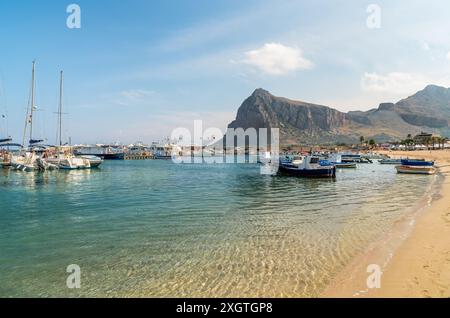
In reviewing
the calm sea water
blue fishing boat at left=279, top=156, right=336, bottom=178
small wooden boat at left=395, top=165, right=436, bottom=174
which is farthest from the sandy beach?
small wooden boat at left=395, top=165, right=436, bottom=174

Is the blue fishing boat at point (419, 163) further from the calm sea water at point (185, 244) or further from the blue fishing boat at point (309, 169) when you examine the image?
the calm sea water at point (185, 244)

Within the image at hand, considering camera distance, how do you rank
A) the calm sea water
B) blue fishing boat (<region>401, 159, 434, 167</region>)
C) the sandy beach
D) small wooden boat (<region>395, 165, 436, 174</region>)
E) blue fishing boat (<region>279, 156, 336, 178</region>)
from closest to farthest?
the sandy beach
the calm sea water
blue fishing boat (<region>279, 156, 336, 178</region>)
small wooden boat (<region>395, 165, 436, 174</region>)
blue fishing boat (<region>401, 159, 434, 167</region>)

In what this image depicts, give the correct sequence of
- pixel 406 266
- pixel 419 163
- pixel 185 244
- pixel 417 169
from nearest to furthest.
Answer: pixel 406 266
pixel 185 244
pixel 417 169
pixel 419 163

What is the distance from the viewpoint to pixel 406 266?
1115 centimetres

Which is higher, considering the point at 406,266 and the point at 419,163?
the point at 419,163

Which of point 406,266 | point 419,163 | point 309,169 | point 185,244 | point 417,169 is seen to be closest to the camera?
point 406,266

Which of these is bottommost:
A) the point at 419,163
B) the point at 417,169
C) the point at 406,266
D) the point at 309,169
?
the point at 406,266

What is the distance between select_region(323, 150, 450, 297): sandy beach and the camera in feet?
30.2

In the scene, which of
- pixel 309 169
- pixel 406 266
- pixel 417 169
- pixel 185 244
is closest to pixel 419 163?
pixel 417 169

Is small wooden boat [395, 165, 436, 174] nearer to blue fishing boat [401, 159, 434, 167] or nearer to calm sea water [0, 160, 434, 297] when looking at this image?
blue fishing boat [401, 159, 434, 167]

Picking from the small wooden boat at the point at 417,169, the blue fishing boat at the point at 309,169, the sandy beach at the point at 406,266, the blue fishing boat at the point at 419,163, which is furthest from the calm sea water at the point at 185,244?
the blue fishing boat at the point at 419,163

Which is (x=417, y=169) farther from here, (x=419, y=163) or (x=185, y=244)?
(x=185, y=244)

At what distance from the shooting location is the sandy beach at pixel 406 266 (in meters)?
9.21
